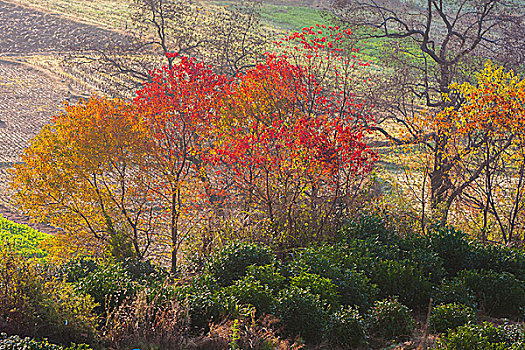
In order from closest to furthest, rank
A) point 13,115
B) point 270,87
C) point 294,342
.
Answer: point 294,342 < point 270,87 < point 13,115

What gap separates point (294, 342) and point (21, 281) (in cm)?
403

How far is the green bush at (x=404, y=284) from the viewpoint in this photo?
9.36 metres

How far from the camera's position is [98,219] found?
17.0 meters

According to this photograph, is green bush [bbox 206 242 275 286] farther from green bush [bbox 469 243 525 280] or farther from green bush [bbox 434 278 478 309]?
green bush [bbox 469 243 525 280]

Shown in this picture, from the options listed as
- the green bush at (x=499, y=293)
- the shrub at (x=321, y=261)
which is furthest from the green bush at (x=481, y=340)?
the shrub at (x=321, y=261)

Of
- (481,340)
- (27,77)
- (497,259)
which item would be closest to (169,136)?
(497,259)

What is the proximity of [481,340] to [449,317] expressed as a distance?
4.29 ft

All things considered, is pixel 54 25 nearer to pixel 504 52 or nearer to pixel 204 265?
pixel 504 52

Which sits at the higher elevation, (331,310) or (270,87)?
(270,87)

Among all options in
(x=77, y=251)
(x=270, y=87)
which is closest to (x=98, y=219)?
(x=77, y=251)

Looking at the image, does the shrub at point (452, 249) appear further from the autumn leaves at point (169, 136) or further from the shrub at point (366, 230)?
the autumn leaves at point (169, 136)

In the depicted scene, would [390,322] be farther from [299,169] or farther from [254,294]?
[299,169]

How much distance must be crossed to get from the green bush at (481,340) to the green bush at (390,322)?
1075 millimetres

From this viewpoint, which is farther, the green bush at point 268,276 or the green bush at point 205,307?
the green bush at point 268,276
